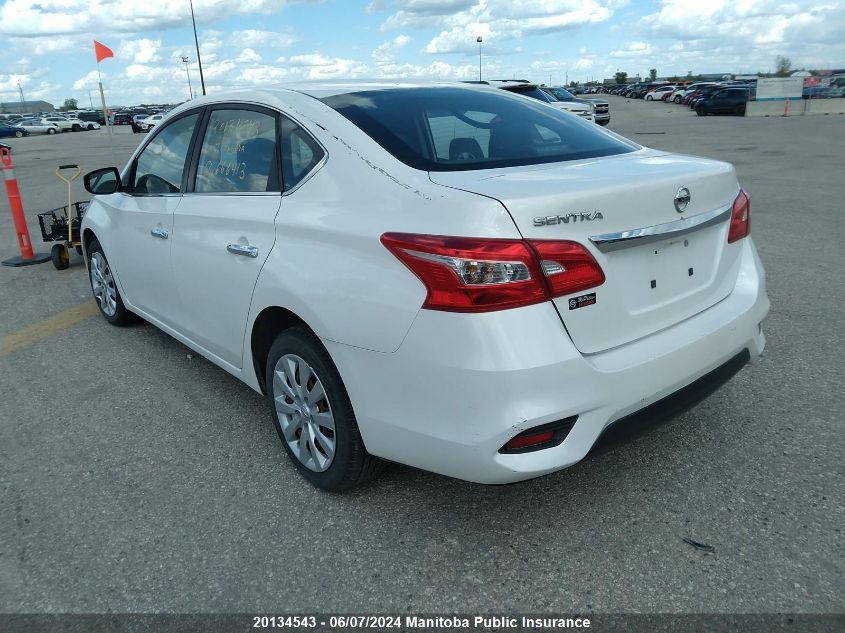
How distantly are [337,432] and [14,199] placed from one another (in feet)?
22.6

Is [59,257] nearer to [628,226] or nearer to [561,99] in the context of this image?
[628,226]

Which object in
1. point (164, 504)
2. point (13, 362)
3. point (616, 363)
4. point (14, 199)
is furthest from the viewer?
point (14, 199)

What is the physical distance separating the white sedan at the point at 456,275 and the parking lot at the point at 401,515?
0.29 m

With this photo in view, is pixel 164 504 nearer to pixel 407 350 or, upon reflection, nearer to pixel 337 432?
pixel 337 432

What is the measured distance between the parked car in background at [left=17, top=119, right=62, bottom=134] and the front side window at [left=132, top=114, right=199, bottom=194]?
62.9m

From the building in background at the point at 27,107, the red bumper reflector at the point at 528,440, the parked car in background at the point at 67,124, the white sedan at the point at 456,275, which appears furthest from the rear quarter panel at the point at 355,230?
the building in background at the point at 27,107

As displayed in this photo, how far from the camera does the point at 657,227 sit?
2428 millimetres

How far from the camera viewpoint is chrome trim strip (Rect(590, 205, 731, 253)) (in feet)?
7.52

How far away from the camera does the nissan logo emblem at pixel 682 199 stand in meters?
2.50

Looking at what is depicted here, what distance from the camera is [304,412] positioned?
292cm

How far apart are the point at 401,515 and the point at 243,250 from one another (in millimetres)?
1327

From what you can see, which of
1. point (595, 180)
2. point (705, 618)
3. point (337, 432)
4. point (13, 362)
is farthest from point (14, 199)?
point (705, 618)

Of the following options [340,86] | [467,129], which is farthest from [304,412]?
[340,86]

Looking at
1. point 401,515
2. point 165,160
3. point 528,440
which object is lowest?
point 401,515
